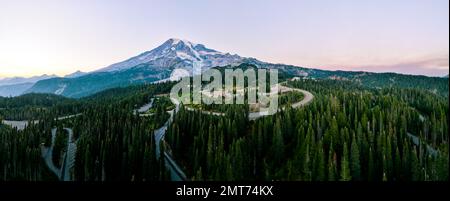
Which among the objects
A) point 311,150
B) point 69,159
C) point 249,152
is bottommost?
point 69,159

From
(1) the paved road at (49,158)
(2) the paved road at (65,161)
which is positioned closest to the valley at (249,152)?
(1) the paved road at (49,158)

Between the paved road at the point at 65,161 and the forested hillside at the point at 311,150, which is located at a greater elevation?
the forested hillside at the point at 311,150

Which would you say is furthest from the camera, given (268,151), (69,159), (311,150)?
(69,159)

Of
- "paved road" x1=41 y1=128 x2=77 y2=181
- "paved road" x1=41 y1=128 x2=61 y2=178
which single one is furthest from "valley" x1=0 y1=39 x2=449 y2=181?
"paved road" x1=41 y1=128 x2=77 y2=181

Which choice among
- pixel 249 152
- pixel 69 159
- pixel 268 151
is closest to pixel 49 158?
pixel 69 159

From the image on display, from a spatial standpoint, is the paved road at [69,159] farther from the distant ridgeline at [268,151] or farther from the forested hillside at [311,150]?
the forested hillside at [311,150]

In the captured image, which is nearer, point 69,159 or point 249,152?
point 249,152

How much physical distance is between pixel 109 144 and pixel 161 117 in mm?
24872

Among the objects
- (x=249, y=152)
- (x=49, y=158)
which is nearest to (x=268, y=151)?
(x=249, y=152)

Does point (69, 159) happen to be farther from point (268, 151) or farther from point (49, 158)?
point (268, 151)

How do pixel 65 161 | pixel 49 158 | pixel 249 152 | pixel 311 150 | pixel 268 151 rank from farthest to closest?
pixel 49 158, pixel 65 161, pixel 268 151, pixel 249 152, pixel 311 150

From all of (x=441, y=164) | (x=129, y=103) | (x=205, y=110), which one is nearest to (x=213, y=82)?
(x=129, y=103)

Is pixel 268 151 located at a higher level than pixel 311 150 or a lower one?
lower

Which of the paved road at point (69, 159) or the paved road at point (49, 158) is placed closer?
the paved road at point (69, 159)
